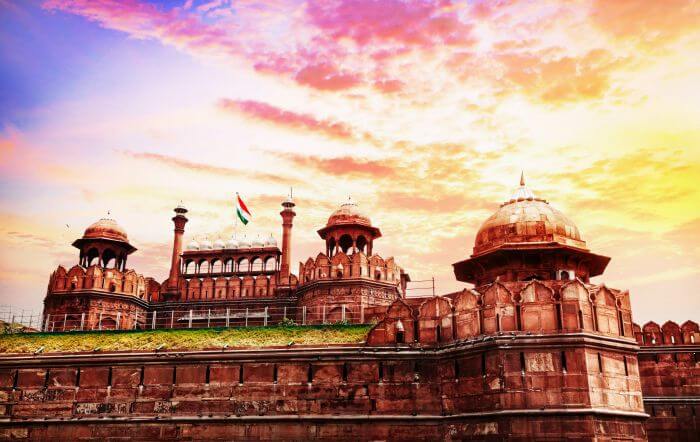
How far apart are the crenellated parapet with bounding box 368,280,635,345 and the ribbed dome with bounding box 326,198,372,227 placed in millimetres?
14265

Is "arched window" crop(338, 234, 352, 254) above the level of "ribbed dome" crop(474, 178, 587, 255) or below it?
above

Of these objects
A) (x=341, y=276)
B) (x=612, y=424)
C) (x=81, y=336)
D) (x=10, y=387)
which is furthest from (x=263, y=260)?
Result: (x=612, y=424)

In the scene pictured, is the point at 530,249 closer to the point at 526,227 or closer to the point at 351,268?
the point at 526,227

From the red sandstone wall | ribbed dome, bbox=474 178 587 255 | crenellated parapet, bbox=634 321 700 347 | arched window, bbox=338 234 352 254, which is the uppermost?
arched window, bbox=338 234 352 254

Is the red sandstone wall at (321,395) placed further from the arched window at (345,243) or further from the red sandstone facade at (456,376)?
the arched window at (345,243)

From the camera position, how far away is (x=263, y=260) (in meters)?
43.4

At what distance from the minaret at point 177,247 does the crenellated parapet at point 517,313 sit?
19941 millimetres

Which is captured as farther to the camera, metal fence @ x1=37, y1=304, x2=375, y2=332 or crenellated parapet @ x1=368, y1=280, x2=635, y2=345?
metal fence @ x1=37, y1=304, x2=375, y2=332

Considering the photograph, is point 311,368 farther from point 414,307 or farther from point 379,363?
point 414,307

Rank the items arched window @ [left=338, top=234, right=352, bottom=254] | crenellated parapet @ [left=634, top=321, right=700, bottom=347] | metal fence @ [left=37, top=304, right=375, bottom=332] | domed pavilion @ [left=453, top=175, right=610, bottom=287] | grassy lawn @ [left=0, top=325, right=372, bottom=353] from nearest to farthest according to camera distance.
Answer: domed pavilion @ [left=453, top=175, right=610, bottom=287] < grassy lawn @ [left=0, top=325, right=372, bottom=353] < crenellated parapet @ [left=634, top=321, right=700, bottom=347] < metal fence @ [left=37, top=304, right=375, bottom=332] < arched window @ [left=338, top=234, right=352, bottom=254]

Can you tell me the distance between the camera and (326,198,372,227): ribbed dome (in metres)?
38.4

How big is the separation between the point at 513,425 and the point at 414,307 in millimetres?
5921

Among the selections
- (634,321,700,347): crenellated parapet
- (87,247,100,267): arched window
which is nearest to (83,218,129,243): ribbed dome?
(87,247,100,267): arched window

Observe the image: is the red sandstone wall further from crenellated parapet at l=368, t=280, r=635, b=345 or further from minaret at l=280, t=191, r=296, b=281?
minaret at l=280, t=191, r=296, b=281
